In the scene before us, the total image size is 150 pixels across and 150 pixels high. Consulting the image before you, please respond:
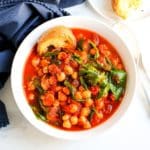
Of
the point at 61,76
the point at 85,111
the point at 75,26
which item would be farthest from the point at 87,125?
the point at 75,26

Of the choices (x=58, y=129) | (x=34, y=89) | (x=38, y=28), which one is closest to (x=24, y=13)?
(x=38, y=28)

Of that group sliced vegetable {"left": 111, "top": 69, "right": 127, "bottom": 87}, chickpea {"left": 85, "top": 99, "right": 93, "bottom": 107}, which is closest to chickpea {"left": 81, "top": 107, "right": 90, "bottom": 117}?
chickpea {"left": 85, "top": 99, "right": 93, "bottom": 107}

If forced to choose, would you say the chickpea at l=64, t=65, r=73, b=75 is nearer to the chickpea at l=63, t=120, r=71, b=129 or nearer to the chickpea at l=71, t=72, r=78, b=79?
the chickpea at l=71, t=72, r=78, b=79

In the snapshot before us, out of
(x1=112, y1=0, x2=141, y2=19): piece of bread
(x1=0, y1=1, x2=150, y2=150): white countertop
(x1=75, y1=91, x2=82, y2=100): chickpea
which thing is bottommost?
(x1=0, y1=1, x2=150, y2=150): white countertop

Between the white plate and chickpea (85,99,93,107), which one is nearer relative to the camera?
chickpea (85,99,93,107)

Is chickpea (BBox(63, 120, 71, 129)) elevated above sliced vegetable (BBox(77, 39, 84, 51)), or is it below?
below

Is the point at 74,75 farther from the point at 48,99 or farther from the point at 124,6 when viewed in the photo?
the point at 124,6

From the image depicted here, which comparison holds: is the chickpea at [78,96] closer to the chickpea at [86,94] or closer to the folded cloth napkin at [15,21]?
the chickpea at [86,94]
